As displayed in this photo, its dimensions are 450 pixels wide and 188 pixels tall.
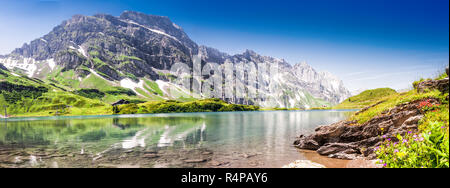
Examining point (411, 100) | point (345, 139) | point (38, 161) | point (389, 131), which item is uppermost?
point (411, 100)

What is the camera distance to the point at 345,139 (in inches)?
1081

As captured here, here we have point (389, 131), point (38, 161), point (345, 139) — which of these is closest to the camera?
point (389, 131)
